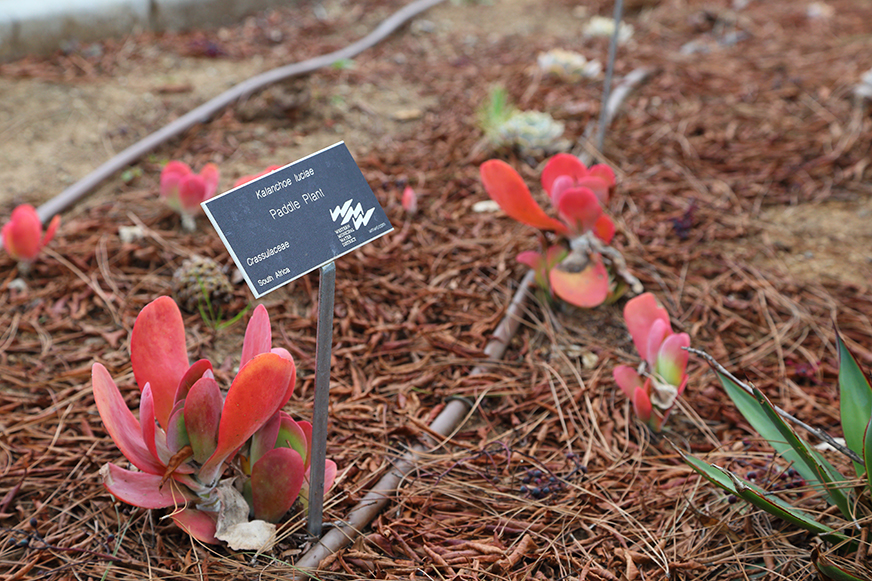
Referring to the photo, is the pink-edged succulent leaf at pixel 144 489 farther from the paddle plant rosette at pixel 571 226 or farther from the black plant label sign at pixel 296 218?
the paddle plant rosette at pixel 571 226

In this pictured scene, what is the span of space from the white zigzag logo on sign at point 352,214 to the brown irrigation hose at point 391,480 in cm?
52

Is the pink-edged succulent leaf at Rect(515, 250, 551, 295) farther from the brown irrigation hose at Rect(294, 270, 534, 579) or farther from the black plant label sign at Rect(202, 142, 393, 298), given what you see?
the black plant label sign at Rect(202, 142, 393, 298)

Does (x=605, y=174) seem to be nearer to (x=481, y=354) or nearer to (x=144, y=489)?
(x=481, y=354)

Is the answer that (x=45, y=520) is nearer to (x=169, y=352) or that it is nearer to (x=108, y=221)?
(x=169, y=352)

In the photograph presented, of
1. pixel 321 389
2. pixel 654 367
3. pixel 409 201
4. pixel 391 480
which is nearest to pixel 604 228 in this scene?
pixel 654 367

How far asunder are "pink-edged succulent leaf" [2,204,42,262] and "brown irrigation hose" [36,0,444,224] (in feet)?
1.14

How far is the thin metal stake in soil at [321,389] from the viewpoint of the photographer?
909mm

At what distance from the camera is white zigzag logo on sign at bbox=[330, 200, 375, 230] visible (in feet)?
2.97

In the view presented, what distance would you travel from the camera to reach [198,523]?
0.99 m

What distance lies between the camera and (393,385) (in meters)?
1.45

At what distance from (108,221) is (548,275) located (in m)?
1.40

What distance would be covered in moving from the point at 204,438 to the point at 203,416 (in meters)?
0.05

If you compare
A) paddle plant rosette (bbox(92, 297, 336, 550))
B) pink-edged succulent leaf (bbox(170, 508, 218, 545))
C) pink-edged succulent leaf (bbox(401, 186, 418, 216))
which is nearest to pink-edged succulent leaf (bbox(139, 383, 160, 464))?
paddle plant rosette (bbox(92, 297, 336, 550))

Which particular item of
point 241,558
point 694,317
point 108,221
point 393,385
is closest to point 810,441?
point 694,317
